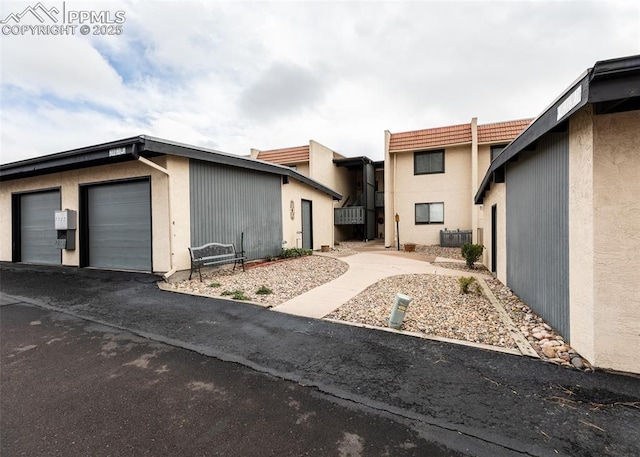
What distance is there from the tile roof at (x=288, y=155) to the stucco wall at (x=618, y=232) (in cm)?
1683

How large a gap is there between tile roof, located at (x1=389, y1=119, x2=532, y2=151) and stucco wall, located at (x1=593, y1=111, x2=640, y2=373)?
1470cm

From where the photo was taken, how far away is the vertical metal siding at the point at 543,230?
12.4 feet

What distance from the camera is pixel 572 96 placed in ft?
9.64

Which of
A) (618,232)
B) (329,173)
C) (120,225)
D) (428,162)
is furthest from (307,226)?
(618,232)

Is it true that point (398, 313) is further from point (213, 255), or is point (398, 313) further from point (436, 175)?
point (436, 175)

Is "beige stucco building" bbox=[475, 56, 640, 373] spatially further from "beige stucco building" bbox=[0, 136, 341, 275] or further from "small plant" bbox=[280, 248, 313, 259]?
"small plant" bbox=[280, 248, 313, 259]

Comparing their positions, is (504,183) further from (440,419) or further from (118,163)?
(118,163)

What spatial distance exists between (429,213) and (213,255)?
13.2m

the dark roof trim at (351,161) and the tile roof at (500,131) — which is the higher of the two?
the tile roof at (500,131)

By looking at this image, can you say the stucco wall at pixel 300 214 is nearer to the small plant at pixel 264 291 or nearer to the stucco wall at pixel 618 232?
the small plant at pixel 264 291

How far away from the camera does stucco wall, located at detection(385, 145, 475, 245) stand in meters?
16.6

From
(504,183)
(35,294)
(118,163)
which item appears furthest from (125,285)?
(504,183)

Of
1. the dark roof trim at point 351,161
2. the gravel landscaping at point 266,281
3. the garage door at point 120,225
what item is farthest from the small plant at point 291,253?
the dark roof trim at point 351,161

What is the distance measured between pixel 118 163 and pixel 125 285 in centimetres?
362
